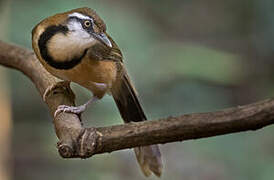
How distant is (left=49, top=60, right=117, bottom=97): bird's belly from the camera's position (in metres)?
2.45

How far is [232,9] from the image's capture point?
5.19 metres

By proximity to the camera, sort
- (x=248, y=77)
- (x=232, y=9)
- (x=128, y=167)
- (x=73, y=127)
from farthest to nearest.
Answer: (x=232, y=9) → (x=248, y=77) → (x=128, y=167) → (x=73, y=127)

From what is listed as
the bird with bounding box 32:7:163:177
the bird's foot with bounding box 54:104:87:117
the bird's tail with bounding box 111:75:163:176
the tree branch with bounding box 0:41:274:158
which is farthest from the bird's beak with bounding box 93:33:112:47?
the tree branch with bounding box 0:41:274:158

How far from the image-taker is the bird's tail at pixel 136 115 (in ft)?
8.61

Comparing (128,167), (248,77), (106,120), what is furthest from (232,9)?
(106,120)

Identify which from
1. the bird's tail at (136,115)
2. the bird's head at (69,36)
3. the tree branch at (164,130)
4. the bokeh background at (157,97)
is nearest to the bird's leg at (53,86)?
the bird's head at (69,36)

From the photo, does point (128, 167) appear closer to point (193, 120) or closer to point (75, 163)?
point (75, 163)

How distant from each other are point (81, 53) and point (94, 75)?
16 centimetres

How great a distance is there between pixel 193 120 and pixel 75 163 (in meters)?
2.40

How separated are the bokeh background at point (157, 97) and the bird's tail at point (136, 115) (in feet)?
1.81

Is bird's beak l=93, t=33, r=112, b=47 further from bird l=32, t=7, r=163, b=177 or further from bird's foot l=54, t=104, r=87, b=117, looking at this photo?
bird's foot l=54, t=104, r=87, b=117

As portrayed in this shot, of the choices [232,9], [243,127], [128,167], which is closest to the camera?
[243,127]

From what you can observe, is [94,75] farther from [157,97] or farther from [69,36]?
[157,97]

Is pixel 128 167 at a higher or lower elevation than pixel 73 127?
lower
